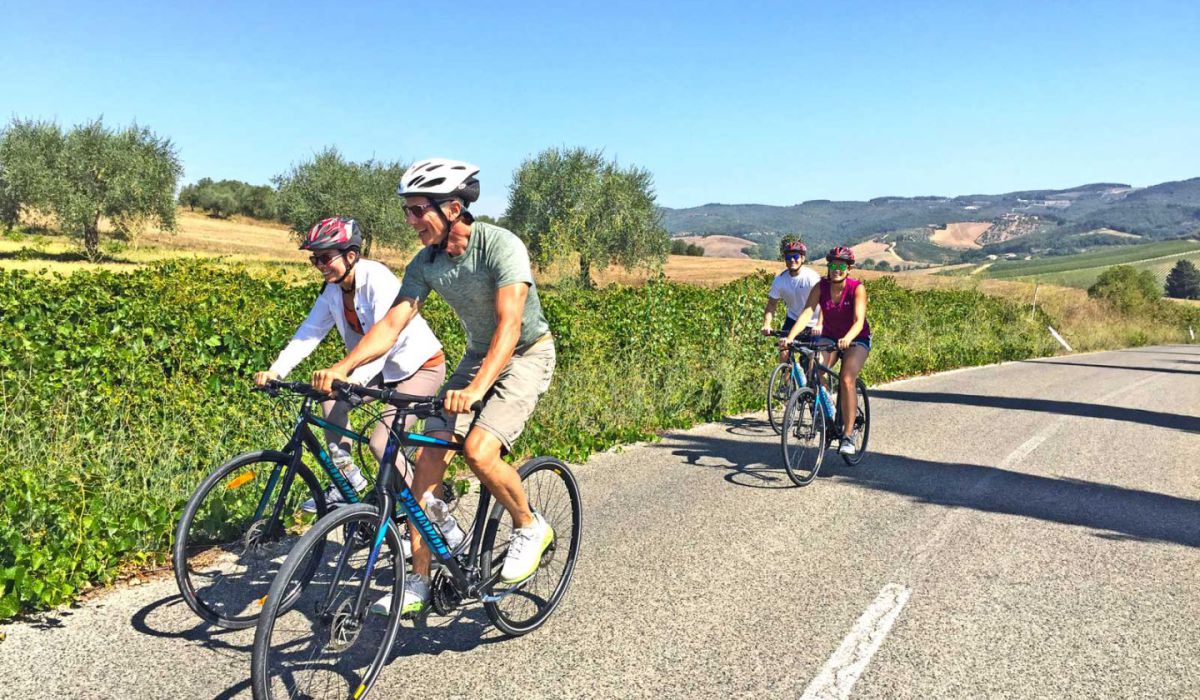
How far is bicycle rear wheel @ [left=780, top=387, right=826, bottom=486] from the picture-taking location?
7.68m

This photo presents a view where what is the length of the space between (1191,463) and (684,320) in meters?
6.30

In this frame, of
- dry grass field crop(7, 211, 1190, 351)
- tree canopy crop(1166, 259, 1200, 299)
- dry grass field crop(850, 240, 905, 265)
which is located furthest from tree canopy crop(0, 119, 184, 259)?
dry grass field crop(850, 240, 905, 265)

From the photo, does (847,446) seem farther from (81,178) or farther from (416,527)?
(81,178)

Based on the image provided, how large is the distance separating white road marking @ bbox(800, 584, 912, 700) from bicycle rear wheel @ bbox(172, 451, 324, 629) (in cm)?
261

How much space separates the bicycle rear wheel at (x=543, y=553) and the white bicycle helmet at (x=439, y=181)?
137 centimetres

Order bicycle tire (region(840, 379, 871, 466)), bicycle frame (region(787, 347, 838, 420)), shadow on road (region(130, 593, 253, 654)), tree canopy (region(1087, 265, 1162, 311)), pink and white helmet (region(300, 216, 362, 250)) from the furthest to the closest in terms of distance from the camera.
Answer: tree canopy (region(1087, 265, 1162, 311))
bicycle tire (region(840, 379, 871, 466))
bicycle frame (region(787, 347, 838, 420))
pink and white helmet (region(300, 216, 362, 250))
shadow on road (region(130, 593, 253, 654))

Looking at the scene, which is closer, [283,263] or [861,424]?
[861,424]

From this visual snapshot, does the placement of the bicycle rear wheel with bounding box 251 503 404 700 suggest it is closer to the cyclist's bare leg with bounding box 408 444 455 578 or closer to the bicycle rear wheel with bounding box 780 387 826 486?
the cyclist's bare leg with bounding box 408 444 455 578

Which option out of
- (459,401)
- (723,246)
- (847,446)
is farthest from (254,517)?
(723,246)

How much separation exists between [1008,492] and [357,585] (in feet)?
20.3

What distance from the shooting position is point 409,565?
398cm

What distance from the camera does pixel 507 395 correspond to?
4066 mm

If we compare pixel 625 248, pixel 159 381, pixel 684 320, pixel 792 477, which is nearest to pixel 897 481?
pixel 792 477

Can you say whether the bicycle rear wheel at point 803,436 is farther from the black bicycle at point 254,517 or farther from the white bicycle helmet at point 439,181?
the white bicycle helmet at point 439,181
